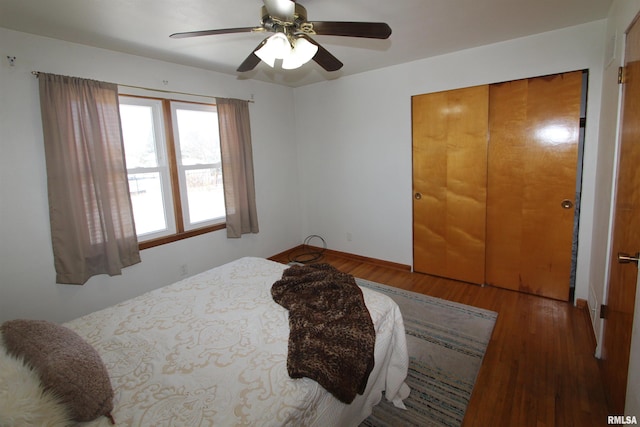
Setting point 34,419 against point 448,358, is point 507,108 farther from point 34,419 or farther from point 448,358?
point 34,419

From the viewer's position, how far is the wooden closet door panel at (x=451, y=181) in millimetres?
3131

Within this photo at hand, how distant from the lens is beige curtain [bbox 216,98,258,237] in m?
3.52

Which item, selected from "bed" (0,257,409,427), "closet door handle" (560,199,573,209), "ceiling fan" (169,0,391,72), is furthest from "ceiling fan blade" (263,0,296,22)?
"closet door handle" (560,199,573,209)

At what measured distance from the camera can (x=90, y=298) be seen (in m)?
2.66

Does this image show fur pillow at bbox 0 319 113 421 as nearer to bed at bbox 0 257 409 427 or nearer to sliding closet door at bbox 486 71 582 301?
bed at bbox 0 257 409 427

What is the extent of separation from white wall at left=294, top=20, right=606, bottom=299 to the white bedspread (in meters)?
2.08

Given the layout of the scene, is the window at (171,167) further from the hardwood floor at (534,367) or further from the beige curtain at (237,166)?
the hardwood floor at (534,367)

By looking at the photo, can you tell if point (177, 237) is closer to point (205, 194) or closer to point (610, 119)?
point (205, 194)

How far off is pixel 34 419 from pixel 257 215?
319 centimetres

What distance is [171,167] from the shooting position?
3.19 m

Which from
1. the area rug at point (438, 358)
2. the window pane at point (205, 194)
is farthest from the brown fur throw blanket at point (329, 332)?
the window pane at point (205, 194)

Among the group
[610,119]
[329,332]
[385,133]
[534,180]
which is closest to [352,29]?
[329,332]

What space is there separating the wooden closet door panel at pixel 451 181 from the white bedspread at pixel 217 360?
1875 mm

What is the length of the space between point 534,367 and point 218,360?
2054mm
